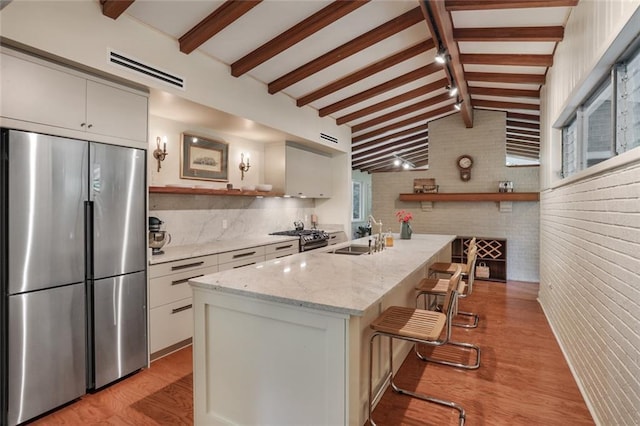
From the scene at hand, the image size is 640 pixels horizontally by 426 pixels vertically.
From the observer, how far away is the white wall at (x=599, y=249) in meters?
1.61

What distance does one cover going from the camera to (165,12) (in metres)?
2.62

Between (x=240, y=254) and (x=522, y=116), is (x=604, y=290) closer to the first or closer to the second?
(x=240, y=254)

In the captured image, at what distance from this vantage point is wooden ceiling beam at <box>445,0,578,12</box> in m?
2.64

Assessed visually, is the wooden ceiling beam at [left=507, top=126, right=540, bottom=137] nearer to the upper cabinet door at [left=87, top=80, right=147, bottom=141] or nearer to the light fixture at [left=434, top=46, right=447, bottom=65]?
the light fixture at [left=434, top=46, right=447, bottom=65]

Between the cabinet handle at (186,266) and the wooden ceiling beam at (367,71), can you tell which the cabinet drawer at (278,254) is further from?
the wooden ceiling beam at (367,71)

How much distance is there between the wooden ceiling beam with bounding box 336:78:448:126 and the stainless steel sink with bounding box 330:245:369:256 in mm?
2728

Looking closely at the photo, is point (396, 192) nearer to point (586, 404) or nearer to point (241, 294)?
point (586, 404)

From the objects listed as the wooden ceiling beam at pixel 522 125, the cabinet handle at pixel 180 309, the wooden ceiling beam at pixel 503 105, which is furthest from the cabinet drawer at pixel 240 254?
the wooden ceiling beam at pixel 522 125

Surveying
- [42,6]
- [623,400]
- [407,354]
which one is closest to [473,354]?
[407,354]

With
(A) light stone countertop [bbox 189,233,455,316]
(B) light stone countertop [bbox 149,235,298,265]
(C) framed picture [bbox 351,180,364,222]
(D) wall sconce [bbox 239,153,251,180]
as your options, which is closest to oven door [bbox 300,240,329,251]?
(B) light stone countertop [bbox 149,235,298,265]

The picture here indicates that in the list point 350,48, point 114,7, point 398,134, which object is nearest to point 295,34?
point 350,48

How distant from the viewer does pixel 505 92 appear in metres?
5.01

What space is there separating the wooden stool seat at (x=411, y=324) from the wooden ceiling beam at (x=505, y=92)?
4.24m

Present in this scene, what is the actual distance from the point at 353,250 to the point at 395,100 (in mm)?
2888
